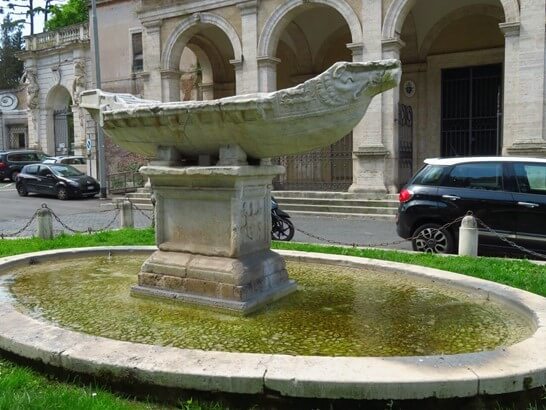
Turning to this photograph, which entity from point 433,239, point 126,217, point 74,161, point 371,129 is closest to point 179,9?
point 371,129

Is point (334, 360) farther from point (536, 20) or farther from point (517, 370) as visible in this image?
point (536, 20)

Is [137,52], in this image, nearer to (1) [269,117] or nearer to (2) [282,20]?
(2) [282,20]

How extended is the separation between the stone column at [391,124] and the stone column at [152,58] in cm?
894

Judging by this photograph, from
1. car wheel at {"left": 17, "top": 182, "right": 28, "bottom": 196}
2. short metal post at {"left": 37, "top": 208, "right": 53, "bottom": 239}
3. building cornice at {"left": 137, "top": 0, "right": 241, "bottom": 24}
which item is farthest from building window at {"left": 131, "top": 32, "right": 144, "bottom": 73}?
short metal post at {"left": 37, "top": 208, "right": 53, "bottom": 239}

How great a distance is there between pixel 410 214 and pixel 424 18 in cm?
1242

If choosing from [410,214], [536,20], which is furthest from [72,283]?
[536,20]

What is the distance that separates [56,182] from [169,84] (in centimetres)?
693

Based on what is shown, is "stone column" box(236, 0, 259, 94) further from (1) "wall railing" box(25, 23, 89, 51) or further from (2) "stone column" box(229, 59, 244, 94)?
(1) "wall railing" box(25, 23, 89, 51)

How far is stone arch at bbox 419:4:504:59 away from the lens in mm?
18419

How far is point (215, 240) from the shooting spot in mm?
4949

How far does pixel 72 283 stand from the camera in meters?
5.86

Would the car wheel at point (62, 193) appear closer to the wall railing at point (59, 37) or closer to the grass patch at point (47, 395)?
the wall railing at point (59, 37)

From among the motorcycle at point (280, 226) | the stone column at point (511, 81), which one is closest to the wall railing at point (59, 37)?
the stone column at point (511, 81)

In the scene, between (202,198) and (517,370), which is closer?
(517,370)
